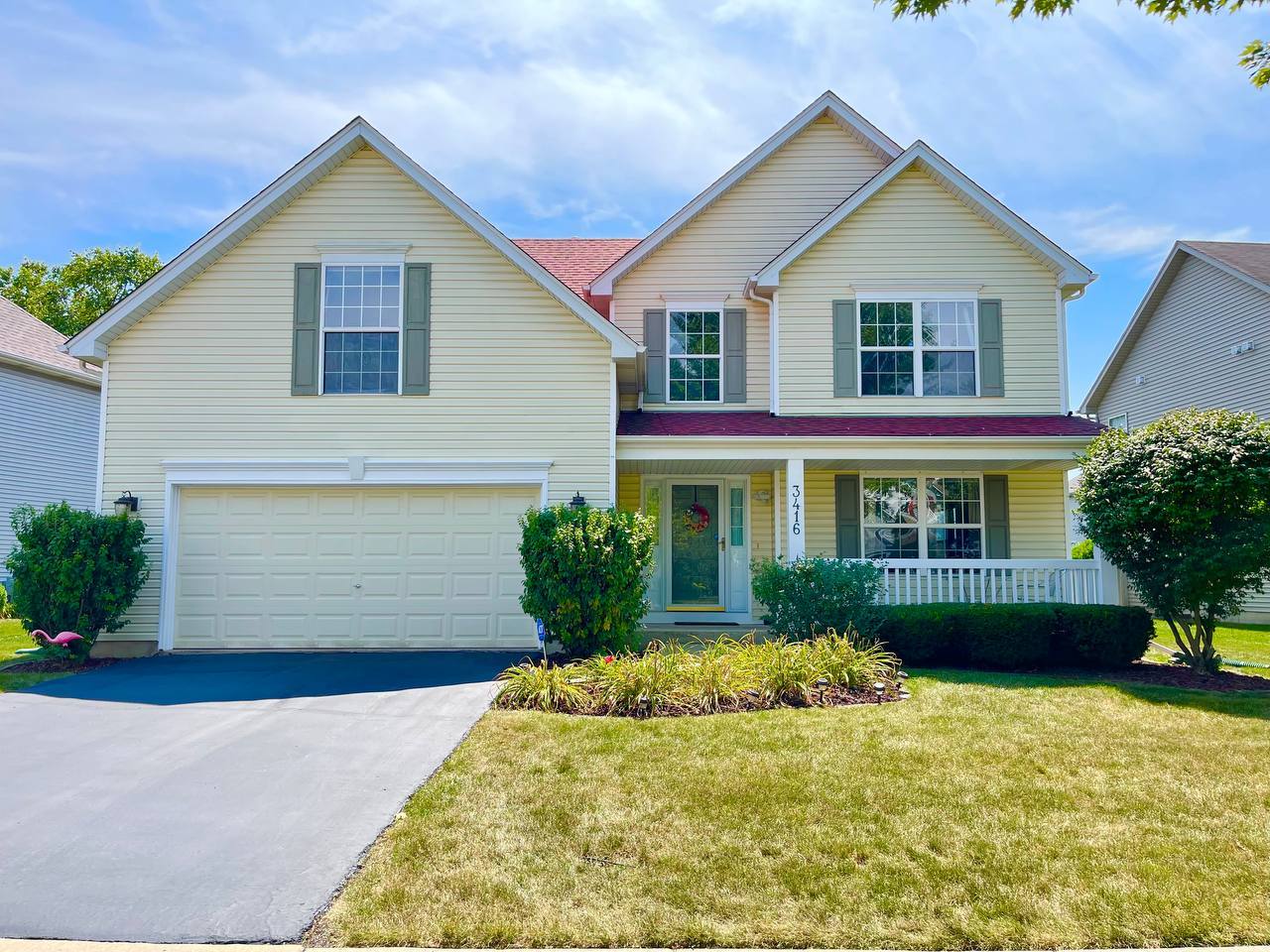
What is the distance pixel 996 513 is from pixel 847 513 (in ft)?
8.02

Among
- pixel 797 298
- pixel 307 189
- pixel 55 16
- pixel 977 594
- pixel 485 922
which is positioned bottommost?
pixel 485 922

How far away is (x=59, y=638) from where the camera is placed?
9289mm

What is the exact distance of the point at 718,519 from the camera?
43.8 feet

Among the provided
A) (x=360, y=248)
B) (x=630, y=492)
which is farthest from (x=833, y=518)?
(x=360, y=248)

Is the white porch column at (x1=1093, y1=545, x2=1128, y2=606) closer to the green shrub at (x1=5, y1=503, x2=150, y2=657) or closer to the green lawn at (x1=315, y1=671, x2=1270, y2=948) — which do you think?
the green lawn at (x1=315, y1=671, x2=1270, y2=948)

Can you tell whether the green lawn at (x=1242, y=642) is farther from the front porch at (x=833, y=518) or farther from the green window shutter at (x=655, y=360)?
the green window shutter at (x=655, y=360)

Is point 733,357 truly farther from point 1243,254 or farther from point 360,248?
point 1243,254

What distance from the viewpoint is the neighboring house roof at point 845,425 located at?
1133 centimetres

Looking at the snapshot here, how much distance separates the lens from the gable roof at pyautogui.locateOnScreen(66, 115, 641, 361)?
10539 millimetres

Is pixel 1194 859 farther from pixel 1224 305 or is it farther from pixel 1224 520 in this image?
pixel 1224 305

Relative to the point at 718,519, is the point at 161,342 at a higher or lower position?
higher

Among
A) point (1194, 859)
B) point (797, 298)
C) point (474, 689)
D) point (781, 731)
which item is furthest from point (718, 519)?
point (1194, 859)

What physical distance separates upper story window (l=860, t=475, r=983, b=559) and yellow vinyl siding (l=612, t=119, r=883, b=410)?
8.50 ft

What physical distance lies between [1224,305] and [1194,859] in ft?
53.8
